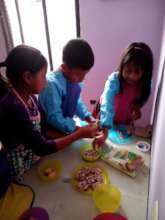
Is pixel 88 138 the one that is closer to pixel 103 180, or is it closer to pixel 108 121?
pixel 108 121

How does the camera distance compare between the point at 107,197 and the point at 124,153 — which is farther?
the point at 124,153

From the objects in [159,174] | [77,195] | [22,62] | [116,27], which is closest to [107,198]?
[77,195]

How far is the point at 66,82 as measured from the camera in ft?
3.68

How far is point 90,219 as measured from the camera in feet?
2.38

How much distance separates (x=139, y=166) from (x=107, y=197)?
23cm

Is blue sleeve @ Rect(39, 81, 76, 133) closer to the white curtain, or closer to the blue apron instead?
the blue apron

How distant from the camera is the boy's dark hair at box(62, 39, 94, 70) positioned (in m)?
0.99

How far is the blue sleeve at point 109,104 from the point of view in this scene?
115 centimetres

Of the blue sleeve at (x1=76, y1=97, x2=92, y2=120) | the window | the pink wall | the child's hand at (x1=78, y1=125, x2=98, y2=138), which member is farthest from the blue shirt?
the window

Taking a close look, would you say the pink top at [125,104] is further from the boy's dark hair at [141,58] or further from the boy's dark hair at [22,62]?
the boy's dark hair at [22,62]

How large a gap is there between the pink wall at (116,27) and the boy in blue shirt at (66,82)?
932mm

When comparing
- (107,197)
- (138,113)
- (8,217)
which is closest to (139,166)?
(107,197)

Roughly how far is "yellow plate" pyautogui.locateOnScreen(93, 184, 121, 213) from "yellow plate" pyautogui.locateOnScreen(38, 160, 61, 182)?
0.61 feet

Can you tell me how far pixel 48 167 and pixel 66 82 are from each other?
0.44 meters
